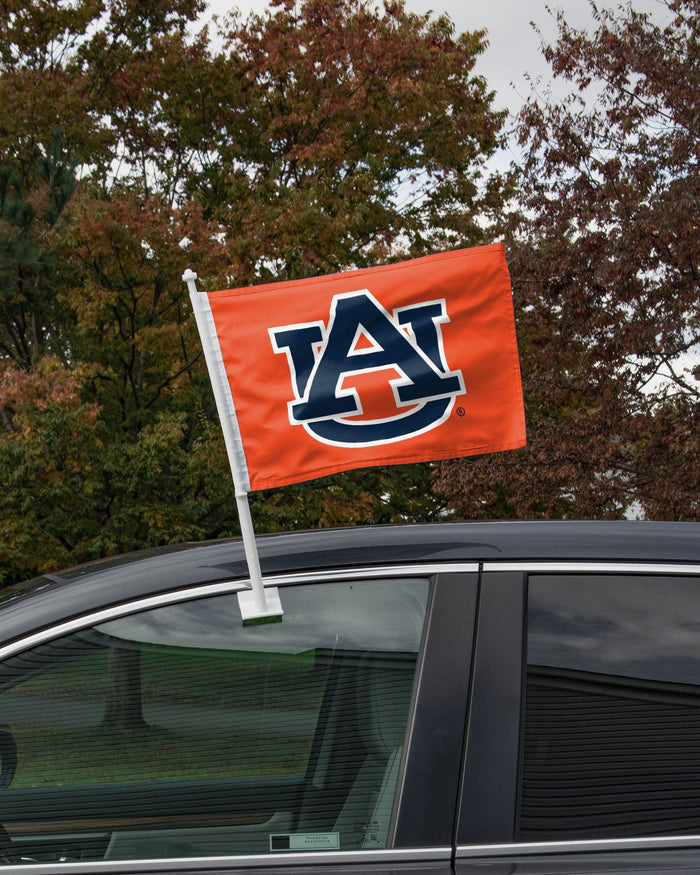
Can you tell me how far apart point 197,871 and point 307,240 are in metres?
13.4

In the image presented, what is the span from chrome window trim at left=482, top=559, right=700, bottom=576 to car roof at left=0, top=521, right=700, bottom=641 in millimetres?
10

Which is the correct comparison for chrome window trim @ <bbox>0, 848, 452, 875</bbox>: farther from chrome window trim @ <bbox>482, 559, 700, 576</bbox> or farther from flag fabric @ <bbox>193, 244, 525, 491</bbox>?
flag fabric @ <bbox>193, 244, 525, 491</bbox>

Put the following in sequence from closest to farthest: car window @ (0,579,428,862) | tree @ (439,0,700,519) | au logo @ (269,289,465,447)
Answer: car window @ (0,579,428,862) < au logo @ (269,289,465,447) < tree @ (439,0,700,519)

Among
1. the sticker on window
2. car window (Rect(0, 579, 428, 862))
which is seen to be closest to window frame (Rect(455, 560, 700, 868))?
car window (Rect(0, 579, 428, 862))

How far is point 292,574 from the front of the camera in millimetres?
1906

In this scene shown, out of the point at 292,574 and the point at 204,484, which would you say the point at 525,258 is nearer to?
the point at 204,484

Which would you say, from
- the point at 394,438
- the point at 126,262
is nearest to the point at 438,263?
the point at 394,438

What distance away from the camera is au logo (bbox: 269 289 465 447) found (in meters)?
2.13

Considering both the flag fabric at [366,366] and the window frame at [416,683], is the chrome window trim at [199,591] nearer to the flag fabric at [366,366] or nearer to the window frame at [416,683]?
the window frame at [416,683]

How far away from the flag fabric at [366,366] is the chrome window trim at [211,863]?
31.4 inches

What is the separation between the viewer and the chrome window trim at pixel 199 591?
6.06 ft

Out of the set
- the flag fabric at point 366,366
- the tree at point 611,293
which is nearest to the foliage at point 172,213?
the tree at point 611,293

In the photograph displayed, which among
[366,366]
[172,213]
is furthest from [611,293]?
[366,366]

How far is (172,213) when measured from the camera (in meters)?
14.7
